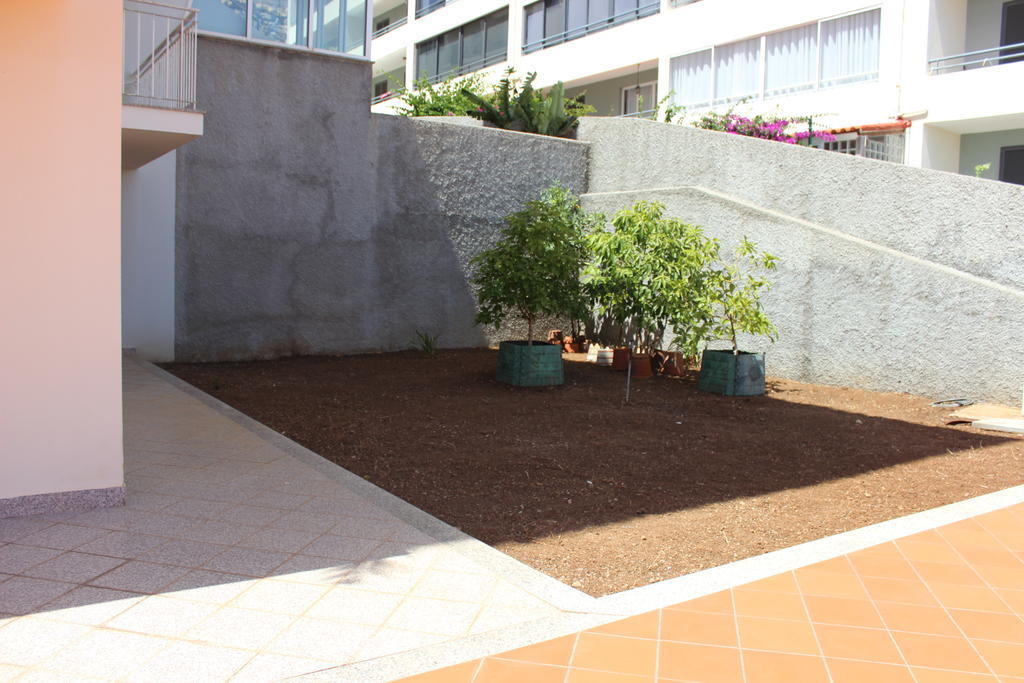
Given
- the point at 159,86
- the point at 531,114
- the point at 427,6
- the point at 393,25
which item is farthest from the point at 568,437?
the point at 393,25

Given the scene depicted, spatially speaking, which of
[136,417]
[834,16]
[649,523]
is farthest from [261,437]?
[834,16]

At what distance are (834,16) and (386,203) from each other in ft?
34.8

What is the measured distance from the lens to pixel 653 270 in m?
9.32

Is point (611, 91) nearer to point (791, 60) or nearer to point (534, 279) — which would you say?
point (791, 60)

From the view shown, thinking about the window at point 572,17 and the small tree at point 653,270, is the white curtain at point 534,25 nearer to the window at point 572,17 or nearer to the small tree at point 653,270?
the window at point 572,17

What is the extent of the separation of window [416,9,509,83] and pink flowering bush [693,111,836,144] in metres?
12.4

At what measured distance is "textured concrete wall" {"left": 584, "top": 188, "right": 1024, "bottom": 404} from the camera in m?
8.02

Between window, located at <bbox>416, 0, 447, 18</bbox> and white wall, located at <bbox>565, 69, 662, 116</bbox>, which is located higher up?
window, located at <bbox>416, 0, 447, 18</bbox>

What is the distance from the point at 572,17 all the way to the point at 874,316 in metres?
17.3

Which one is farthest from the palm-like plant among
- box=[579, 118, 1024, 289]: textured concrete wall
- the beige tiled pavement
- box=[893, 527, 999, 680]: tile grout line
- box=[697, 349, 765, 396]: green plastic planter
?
box=[893, 527, 999, 680]: tile grout line

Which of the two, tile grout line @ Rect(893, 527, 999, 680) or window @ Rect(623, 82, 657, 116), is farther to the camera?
window @ Rect(623, 82, 657, 116)

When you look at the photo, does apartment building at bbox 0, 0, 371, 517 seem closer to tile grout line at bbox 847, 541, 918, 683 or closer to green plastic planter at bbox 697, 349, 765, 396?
tile grout line at bbox 847, 541, 918, 683

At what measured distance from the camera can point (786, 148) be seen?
10.3m

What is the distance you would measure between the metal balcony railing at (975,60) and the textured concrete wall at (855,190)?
678cm
